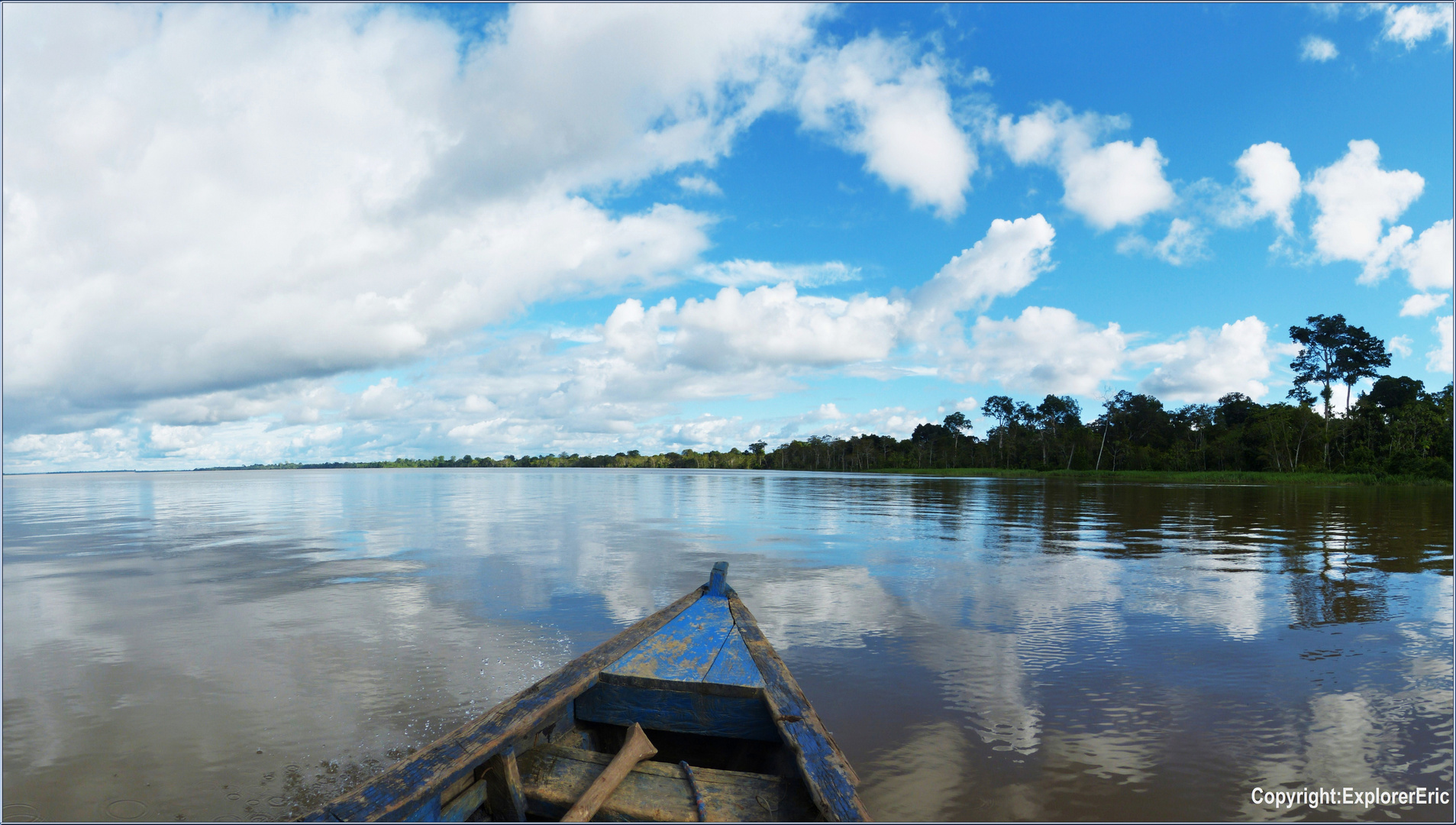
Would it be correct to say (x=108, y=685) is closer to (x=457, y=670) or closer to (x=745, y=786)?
(x=457, y=670)

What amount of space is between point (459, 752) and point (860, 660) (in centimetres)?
527

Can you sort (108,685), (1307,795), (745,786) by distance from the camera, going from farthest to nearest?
(108,685), (1307,795), (745,786)

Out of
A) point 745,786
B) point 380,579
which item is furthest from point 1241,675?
point 380,579

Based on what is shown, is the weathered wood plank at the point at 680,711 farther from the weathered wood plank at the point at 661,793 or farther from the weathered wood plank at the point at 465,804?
the weathered wood plank at the point at 465,804

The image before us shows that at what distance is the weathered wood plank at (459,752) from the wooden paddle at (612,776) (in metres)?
0.60

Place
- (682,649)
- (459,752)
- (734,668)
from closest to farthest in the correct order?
(459,752) → (734,668) → (682,649)

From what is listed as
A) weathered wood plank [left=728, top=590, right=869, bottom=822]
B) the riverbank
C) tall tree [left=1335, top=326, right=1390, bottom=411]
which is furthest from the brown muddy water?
tall tree [left=1335, top=326, right=1390, bottom=411]

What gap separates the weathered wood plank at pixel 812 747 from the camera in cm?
340

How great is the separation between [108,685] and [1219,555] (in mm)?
20723

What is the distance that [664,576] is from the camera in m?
13.2

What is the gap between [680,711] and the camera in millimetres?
4957

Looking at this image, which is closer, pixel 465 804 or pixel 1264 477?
pixel 465 804

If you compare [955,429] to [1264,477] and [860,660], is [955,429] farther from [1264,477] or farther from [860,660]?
[860,660]

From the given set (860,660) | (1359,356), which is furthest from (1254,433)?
(860,660)
